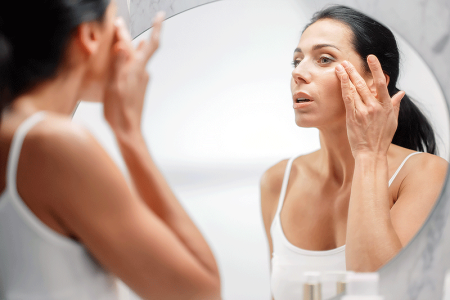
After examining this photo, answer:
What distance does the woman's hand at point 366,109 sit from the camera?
618mm

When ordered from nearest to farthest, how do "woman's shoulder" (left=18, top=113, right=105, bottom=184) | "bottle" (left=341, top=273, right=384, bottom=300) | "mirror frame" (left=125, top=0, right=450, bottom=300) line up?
"woman's shoulder" (left=18, top=113, right=105, bottom=184), "bottle" (left=341, top=273, right=384, bottom=300), "mirror frame" (left=125, top=0, right=450, bottom=300)

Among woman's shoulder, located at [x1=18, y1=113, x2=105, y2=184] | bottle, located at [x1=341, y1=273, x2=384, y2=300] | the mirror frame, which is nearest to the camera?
woman's shoulder, located at [x1=18, y1=113, x2=105, y2=184]

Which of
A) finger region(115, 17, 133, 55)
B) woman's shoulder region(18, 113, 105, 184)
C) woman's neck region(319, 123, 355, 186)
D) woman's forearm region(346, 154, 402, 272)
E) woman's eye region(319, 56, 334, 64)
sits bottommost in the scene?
woman's forearm region(346, 154, 402, 272)

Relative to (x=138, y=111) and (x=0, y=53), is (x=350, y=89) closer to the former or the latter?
(x=138, y=111)

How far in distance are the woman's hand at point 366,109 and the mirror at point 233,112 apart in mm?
67

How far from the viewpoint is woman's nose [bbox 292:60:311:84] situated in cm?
64

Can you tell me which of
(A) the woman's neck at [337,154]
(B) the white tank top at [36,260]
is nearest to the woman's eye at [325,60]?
(A) the woman's neck at [337,154]

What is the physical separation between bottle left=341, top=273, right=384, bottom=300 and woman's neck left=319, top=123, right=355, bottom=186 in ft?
0.50

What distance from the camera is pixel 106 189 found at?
404mm

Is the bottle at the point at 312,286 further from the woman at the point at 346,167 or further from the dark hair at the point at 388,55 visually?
the dark hair at the point at 388,55

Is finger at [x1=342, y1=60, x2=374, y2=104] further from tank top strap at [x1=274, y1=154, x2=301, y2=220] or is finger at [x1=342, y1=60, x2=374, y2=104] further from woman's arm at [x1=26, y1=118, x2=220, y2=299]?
woman's arm at [x1=26, y1=118, x2=220, y2=299]

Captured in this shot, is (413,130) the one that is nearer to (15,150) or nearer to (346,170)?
(346,170)

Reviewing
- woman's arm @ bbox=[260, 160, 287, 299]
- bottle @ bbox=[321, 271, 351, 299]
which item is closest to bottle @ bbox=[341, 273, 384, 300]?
bottle @ bbox=[321, 271, 351, 299]

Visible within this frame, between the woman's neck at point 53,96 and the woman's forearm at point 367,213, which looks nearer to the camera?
the woman's neck at point 53,96
